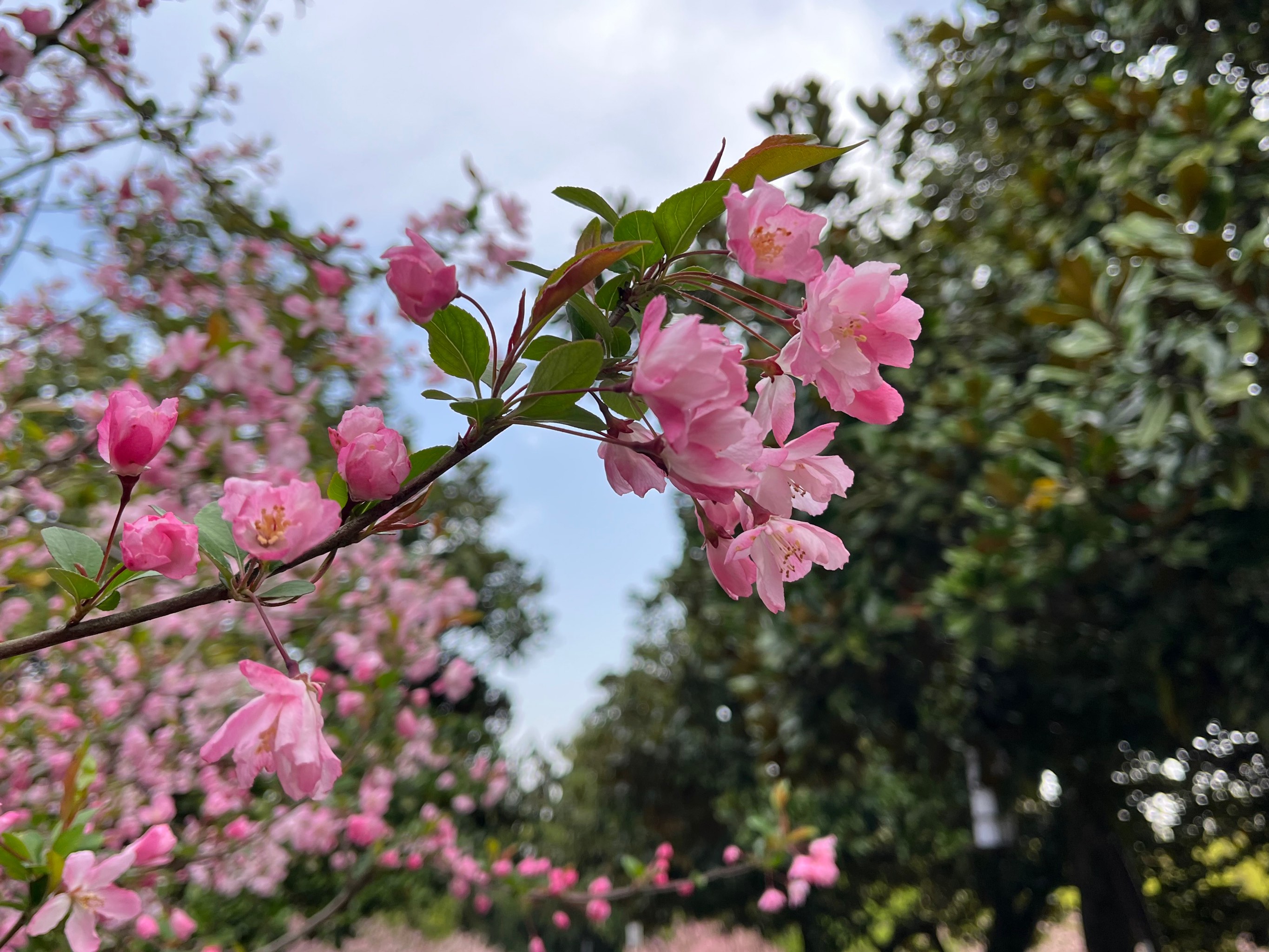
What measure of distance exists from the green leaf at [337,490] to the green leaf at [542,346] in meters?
0.16

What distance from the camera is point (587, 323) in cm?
52

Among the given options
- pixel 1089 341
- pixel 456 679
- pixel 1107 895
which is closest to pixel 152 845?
pixel 1089 341

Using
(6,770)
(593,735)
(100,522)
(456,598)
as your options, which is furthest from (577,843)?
(6,770)

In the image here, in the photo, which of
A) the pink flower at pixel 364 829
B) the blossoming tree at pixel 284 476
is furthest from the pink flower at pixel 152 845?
the pink flower at pixel 364 829

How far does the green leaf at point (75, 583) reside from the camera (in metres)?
0.48

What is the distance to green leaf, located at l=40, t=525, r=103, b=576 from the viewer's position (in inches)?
20.5

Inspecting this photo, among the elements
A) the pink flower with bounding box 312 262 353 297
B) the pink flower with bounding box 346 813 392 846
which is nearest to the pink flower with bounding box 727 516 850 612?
the pink flower with bounding box 312 262 353 297

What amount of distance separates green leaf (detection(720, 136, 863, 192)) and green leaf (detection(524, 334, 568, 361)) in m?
0.16

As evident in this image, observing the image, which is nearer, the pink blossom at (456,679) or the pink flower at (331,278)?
the pink flower at (331,278)

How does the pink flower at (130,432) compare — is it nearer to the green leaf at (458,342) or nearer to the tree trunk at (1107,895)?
the green leaf at (458,342)

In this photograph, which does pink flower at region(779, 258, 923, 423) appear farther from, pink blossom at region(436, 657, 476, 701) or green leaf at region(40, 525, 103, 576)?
pink blossom at region(436, 657, 476, 701)

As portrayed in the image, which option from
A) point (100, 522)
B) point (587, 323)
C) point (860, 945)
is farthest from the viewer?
point (860, 945)

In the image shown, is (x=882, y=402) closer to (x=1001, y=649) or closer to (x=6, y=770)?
(x=6, y=770)

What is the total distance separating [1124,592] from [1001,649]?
1.96 ft
